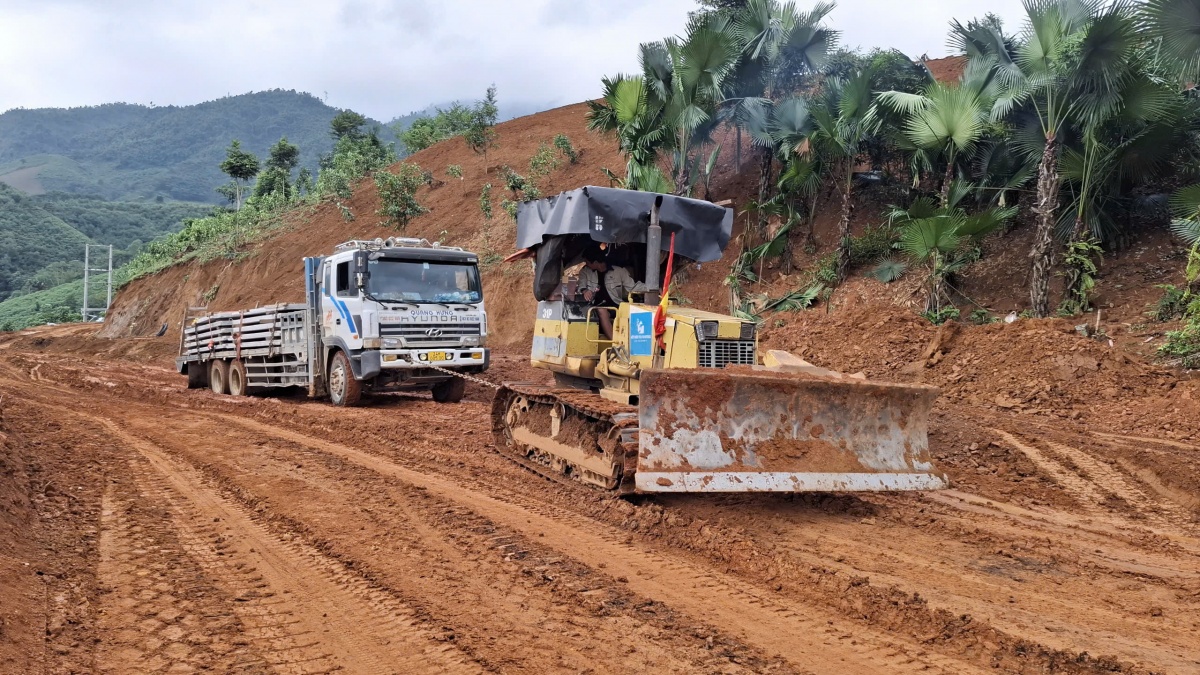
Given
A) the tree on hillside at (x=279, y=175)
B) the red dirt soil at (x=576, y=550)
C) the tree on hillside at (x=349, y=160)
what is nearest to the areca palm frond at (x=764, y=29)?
the red dirt soil at (x=576, y=550)

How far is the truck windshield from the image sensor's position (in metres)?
12.9

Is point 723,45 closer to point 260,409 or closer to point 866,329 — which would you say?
point 866,329

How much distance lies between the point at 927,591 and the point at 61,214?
112856 millimetres

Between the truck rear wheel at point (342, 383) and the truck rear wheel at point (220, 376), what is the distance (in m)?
3.95

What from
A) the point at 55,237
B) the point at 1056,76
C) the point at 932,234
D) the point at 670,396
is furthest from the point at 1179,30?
the point at 55,237

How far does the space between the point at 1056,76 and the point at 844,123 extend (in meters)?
4.52

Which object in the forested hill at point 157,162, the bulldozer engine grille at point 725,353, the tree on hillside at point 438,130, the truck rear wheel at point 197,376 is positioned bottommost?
the truck rear wheel at point 197,376

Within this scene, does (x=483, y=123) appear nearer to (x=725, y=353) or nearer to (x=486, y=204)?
→ (x=486, y=204)

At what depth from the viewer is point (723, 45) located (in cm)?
1867

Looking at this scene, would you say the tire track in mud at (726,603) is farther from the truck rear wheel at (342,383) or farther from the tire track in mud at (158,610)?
the truck rear wheel at (342,383)

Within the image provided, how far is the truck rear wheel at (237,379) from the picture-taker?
51.5 feet

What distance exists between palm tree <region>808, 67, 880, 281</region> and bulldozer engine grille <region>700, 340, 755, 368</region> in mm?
10949

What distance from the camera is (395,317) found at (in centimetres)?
1284

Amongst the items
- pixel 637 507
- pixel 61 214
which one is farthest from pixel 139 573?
pixel 61 214
